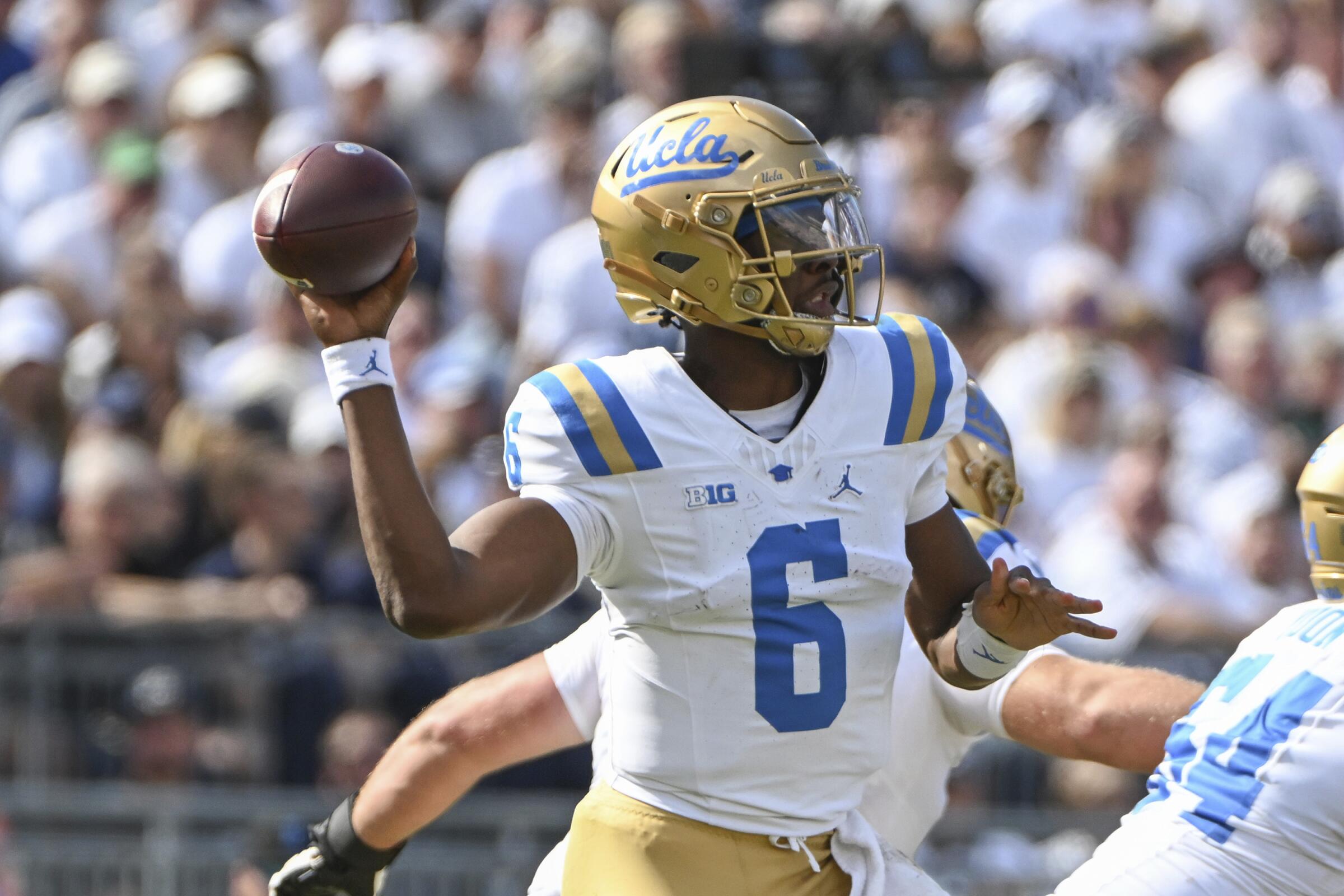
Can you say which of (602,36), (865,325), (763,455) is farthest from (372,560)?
(602,36)

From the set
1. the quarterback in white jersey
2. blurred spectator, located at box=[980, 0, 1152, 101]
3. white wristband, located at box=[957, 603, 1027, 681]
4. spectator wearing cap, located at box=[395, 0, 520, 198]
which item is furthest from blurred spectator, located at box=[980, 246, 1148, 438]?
white wristband, located at box=[957, 603, 1027, 681]

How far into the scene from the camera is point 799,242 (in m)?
3.46

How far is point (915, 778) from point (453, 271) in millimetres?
5662

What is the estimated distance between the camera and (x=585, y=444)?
3.29m

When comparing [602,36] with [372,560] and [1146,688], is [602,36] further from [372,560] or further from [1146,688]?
[372,560]

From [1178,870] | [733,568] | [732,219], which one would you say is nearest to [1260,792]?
[1178,870]

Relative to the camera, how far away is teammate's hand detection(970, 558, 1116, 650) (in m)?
3.36

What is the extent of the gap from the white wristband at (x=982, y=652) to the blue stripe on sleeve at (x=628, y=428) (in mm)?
626

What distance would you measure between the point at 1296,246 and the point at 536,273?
3.21 m

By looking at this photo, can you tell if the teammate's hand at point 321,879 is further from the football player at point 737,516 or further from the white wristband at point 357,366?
the white wristband at point 357,366

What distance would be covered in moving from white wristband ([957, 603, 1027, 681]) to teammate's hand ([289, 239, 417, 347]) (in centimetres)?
109

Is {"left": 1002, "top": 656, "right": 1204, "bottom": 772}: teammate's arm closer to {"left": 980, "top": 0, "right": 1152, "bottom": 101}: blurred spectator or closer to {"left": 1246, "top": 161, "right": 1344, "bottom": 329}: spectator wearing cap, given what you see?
{"left": 1246, "top": 161, "right": 1344, "bottom": 329}: spectator wearing cap

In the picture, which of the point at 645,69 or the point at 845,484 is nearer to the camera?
the point at 845,484

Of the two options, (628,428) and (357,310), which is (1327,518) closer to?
(628,428)
